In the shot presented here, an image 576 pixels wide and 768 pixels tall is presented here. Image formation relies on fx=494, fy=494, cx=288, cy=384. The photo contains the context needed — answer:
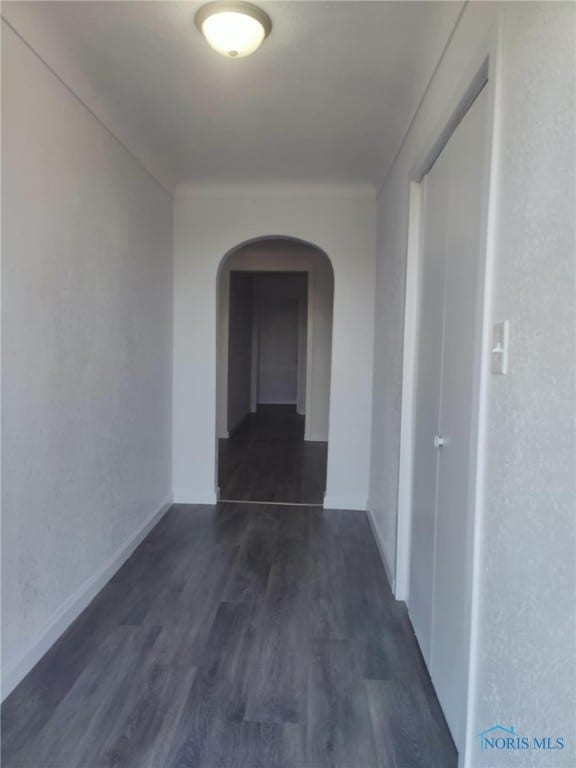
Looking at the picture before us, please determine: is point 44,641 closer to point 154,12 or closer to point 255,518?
point 255,518

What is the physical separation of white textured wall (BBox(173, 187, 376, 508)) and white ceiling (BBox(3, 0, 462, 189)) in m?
0.52

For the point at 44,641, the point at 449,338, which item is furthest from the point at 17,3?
the point at 44,641

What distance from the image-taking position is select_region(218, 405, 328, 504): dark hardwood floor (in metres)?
4.20

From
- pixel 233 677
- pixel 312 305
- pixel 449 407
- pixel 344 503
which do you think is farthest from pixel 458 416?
pixel 312 305

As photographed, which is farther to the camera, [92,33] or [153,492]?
[153,492]

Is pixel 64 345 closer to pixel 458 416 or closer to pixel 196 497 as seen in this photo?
pixel 458 416

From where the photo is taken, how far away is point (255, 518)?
3.61 meters

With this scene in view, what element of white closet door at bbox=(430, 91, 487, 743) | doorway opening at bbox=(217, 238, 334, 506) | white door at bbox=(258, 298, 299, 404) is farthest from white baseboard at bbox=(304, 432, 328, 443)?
white closet door at bbox=(430, 91, 487, 743)

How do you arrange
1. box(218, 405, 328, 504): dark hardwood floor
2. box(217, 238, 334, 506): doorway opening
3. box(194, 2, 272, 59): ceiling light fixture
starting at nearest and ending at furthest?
1. box(194, 2, 272, 59): ceiling light fixture
2. box(218, 405, 328, 504): dark hardwood floor
3. box(217, 238, 334, 506): doorway opening

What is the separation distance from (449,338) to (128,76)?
1.79 meters

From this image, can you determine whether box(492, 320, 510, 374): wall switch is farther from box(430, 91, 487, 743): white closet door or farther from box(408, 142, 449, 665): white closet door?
box(408, 142, 449, 665): white closet door

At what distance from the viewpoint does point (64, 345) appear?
2.11m

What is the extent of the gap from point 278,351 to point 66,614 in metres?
7.85

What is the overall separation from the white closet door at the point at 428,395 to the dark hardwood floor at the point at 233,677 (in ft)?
0.83
